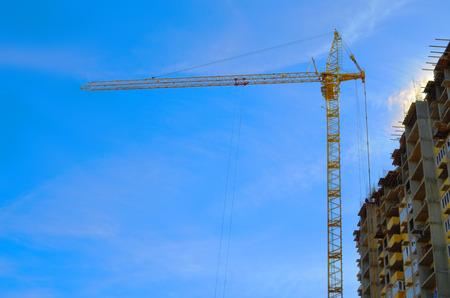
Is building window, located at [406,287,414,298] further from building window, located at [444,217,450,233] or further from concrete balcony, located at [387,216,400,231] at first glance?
concrete balcony, located at [387,216,400,231]

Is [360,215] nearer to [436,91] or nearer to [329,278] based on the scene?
[329,278]

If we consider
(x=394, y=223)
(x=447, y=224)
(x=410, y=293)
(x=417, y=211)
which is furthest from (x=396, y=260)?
(x=447, y=224)

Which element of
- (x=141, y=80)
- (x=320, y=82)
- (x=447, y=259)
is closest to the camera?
(x=447, y=259)

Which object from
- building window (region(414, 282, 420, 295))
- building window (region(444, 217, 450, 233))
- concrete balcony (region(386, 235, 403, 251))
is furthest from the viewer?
concrete balcony (region(386, 235, 403, 251))

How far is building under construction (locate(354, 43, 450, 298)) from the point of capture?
68.7 meters

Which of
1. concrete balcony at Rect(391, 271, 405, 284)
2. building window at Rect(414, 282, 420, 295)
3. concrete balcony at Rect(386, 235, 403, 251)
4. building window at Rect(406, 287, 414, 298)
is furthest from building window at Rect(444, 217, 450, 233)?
concrete balcony at Rect(391, 271, 405, 284)

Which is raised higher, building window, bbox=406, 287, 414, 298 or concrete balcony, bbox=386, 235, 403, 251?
concrete balcony, bbox=386, 235, 403, 251

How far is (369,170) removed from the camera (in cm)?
9738

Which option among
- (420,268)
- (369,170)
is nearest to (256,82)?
(369,170)

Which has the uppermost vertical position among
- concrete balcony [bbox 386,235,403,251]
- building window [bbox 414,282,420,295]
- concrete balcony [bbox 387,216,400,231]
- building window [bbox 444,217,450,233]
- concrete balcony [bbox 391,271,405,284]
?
concrete balcony [bbox 387,216,400,231]

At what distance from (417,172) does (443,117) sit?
277 inches

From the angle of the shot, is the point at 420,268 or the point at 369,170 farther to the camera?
the point at 369,170

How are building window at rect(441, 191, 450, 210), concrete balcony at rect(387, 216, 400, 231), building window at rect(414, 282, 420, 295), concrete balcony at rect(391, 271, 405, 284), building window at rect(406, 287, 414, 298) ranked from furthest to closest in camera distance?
1. concrete balcony at rect(387, 216, 400, 231)
2. concrete balcony at rect(391, 271, 405, 284)
3. building window at rect(406, 287, 414, 298)
4. building window at rect(414, 282, 420, 295)
5. building window at rect(441, 191, 450, 210)

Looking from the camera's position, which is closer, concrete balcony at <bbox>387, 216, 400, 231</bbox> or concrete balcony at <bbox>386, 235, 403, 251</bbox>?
concrete balcony at <bbox>386, 235, 403, 251</bbox>
